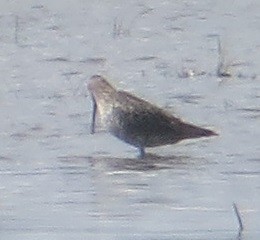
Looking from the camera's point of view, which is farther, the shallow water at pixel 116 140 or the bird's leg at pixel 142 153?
the bird's leg at pixel 142 153

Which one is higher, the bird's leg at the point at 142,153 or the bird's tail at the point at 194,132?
the bird's tail at the point at 194,132

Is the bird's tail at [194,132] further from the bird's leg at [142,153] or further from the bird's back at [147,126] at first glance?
the bird's leg at [142,153]

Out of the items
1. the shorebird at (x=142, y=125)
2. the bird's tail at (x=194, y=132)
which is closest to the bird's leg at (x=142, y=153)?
the shorebird at (x=142, y=125)

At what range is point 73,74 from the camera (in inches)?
446

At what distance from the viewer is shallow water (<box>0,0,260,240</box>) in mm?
7504

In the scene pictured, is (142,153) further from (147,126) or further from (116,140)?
(116,140)

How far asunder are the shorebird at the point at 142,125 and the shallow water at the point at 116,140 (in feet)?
0.30

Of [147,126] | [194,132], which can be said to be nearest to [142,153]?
[147,126]

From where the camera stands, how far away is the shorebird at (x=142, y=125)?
9.01 metres

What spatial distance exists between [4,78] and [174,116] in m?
2.09

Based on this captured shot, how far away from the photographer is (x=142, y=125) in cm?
910

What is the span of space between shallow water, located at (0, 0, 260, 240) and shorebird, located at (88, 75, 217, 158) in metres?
0.09

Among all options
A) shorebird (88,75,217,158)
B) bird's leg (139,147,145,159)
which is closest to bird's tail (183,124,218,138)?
shorebird (88,75,217,158)

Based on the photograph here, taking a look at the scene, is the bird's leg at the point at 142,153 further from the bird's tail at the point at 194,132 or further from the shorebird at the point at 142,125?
the bird's tail at the point at 194,132
